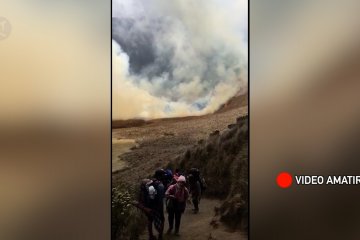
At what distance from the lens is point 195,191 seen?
6.82 feet

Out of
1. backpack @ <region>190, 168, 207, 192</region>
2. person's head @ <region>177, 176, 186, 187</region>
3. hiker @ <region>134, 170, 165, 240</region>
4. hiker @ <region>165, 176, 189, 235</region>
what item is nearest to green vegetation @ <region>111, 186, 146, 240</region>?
hiker @ <region>134, 170, 165, 240</region>

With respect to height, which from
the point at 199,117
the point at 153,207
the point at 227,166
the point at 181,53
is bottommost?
the point at 153,207

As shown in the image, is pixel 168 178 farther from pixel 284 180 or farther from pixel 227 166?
pixel 284 180

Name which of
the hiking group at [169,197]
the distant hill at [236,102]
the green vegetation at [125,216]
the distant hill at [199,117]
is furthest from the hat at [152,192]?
the distant hill at [236,102]

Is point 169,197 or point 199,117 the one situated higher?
point 199,117

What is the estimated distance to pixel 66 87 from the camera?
2057mm

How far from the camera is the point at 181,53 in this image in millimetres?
2072

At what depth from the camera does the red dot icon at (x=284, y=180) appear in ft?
6.70

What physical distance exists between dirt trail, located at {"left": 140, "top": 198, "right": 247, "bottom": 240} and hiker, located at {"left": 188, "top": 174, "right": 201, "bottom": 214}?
0.09 feet

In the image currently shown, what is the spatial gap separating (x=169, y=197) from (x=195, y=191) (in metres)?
0.18

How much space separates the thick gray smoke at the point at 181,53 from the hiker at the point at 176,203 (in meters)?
0.56

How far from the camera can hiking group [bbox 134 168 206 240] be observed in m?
2.07

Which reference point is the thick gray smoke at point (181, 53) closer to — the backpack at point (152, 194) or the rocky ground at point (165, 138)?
the rocky ground at point (165, 138)

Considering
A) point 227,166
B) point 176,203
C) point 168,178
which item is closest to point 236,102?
point 227,166
